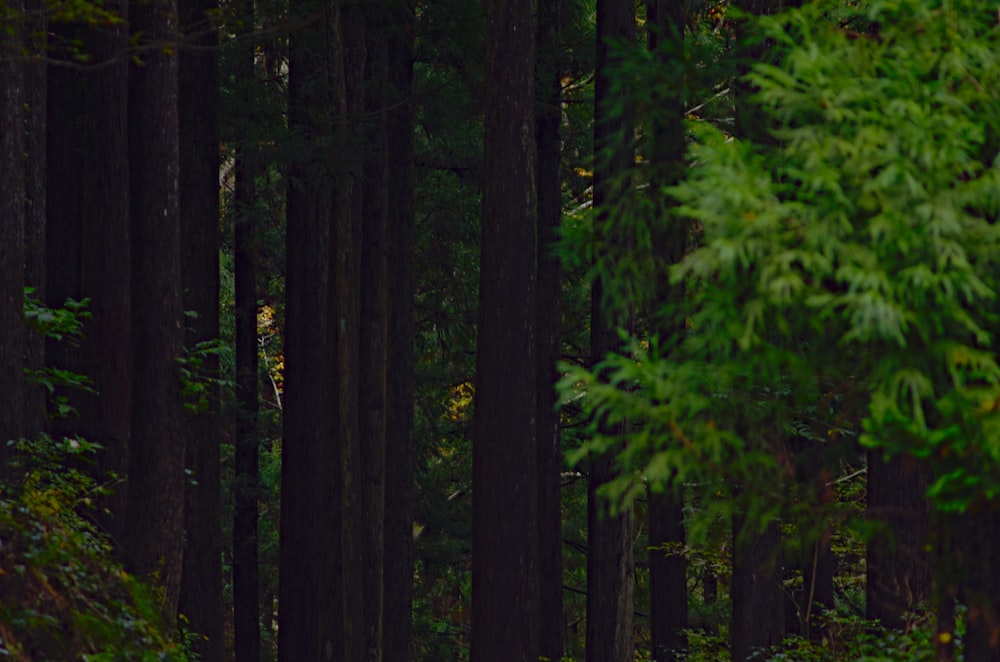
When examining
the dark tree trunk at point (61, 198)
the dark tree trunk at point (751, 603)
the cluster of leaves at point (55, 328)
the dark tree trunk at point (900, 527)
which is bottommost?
the dark tree trunk at point (751, 603)

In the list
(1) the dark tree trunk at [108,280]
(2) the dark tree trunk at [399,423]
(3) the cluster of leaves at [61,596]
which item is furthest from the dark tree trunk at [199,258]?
(3) the cluster of leaves at [61,596]

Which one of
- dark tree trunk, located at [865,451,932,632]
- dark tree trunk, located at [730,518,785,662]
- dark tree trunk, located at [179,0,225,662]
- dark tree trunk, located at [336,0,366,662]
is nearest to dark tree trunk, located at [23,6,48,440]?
dark tree trunk, located at [179,0,225,662]

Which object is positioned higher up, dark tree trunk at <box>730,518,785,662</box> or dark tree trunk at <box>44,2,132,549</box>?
dark tree trunk at <box>44,2,132,549</box>

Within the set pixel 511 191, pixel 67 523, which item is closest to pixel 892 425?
pixel 67 523

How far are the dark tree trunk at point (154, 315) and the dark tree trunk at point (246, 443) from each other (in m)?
12.4

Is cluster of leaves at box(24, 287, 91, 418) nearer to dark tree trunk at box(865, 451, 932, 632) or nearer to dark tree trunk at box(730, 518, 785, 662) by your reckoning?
dark tree trunk at box(730, 518, 785, 662)

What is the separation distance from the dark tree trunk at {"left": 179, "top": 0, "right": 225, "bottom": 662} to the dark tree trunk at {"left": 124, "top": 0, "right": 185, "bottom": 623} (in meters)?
4.59

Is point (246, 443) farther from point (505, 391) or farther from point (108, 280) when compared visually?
point (108, 280)

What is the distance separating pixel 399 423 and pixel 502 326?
8.39 metres

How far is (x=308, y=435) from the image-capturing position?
755 inches

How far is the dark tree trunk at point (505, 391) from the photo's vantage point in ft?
48.6

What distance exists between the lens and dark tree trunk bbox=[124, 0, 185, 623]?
13.2 metres

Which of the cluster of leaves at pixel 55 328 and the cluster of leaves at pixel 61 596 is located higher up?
the cluster of leaves at pixel 55 328

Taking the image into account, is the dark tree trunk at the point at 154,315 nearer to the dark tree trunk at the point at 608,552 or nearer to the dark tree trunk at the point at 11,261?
the dark tree trunk at the point at 11,261
